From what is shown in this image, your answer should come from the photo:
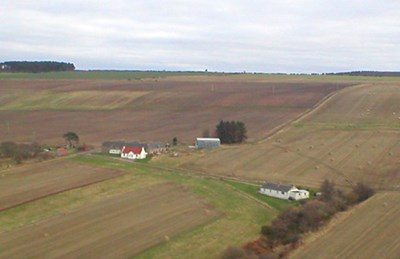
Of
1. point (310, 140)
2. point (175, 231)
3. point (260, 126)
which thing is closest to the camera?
point (175, 231)

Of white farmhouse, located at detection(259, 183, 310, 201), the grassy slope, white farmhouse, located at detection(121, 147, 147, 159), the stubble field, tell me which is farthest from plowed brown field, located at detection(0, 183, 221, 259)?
white farmhouse, located at detection(121, 147, 147, 159)

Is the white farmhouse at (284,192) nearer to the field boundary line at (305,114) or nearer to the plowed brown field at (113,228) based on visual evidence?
the plowed brown field at (113,228)

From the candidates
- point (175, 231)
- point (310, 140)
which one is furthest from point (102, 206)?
point (310, 140)

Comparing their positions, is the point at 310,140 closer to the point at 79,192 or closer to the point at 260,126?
the point at 260,126

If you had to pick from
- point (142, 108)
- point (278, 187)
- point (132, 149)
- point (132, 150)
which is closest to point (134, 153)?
point (132, 150)

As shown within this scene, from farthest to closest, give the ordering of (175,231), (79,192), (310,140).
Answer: (310,140) → (79,192) → (175,231)

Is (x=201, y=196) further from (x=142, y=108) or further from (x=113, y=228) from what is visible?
(x=142, y=108)
